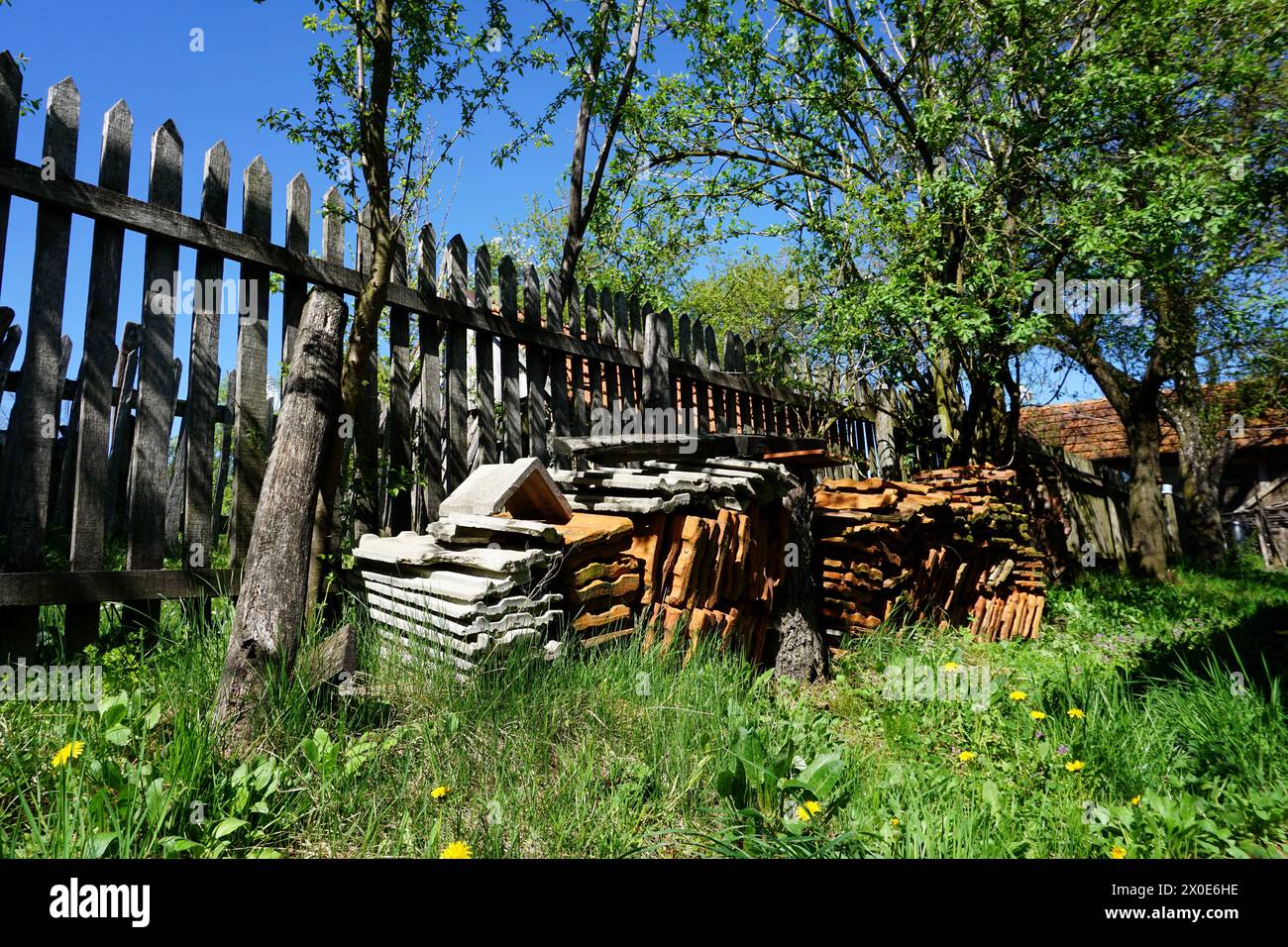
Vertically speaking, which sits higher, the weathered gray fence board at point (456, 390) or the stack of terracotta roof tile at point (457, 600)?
the weathered gray fence board at point (456, 390)

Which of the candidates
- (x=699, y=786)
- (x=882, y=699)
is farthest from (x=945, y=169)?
(x=699, y=786)

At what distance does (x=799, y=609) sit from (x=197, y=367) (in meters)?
3.82

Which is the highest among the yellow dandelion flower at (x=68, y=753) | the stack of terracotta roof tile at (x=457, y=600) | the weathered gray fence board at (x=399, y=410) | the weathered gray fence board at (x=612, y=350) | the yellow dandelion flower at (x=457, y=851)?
the weathered gray fence board at (x=612, y=350)

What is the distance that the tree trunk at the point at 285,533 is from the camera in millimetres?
2250

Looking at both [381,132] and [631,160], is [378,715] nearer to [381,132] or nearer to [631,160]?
[381,132]

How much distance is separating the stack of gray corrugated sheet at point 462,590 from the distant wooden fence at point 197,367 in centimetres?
70

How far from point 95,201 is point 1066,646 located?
7373 millimetres

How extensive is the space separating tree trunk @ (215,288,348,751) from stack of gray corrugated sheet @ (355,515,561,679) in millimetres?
532

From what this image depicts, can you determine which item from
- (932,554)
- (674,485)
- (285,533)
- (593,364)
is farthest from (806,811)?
(932,554)

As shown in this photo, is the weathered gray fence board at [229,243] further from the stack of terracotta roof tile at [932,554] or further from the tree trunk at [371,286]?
the stack of terracotta roof tile at [932,554]

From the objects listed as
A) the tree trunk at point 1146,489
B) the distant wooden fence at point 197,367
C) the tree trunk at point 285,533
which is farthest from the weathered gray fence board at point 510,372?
the tree trunk at point 1146,489

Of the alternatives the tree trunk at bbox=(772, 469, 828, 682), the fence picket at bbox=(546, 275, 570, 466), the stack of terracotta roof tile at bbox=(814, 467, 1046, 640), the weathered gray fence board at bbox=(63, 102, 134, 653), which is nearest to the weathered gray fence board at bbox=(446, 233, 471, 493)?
the fence picket at bbox=(546, 275, 570, 466)

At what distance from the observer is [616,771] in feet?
7.75

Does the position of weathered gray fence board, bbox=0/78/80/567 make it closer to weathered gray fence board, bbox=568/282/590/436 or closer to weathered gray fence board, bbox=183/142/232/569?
weathered gray fence board, bbox=183/142/232/569
